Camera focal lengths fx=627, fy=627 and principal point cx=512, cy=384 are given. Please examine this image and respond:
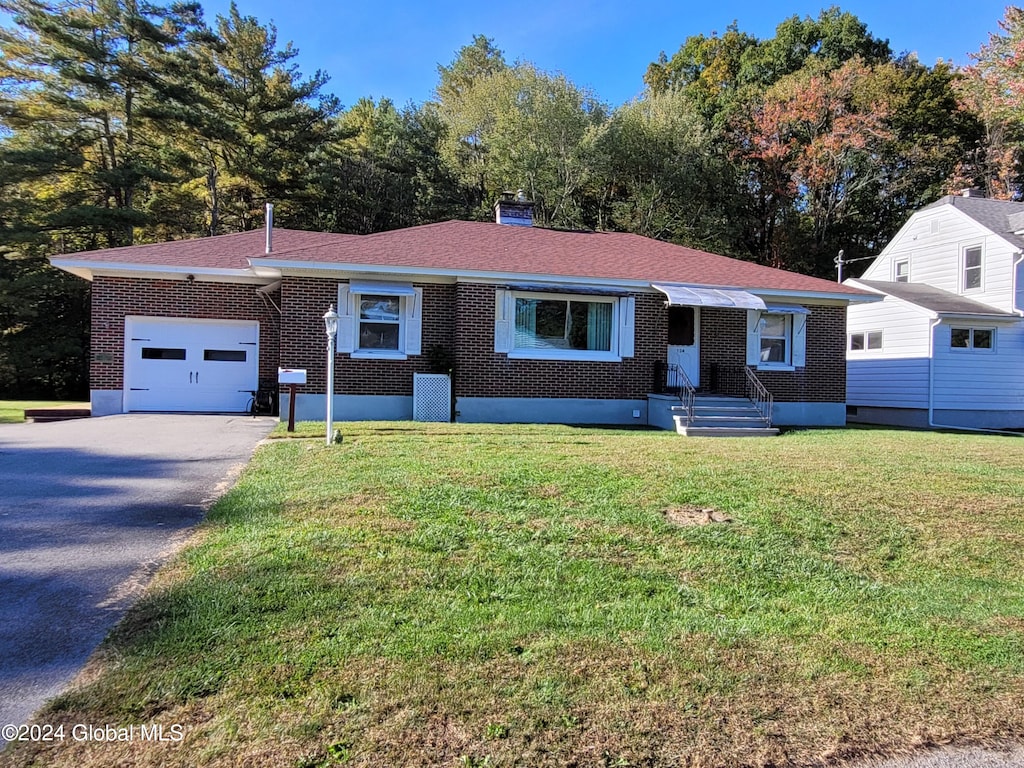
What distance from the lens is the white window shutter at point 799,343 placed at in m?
14.2

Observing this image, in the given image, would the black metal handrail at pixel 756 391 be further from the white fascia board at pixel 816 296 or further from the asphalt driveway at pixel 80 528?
the asphalt driveway at pixel 80 528

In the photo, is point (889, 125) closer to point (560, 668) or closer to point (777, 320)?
point (777, 320)

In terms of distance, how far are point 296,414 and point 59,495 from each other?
638 centimetres

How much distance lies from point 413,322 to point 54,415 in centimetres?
761

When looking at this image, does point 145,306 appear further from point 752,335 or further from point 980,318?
point 980,318

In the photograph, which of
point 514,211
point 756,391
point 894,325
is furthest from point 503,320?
point 894,325

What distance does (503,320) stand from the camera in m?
12.6

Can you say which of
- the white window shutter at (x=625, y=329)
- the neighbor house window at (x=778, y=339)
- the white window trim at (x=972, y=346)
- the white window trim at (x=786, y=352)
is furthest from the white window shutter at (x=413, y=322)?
the white window trim at (x=972, y=346)

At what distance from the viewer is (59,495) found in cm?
570

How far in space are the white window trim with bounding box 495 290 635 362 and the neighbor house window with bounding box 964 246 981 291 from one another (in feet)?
41.5

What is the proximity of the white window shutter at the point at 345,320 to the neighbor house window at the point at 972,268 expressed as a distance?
18.1m

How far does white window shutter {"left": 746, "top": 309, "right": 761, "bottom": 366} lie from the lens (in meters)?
14.0

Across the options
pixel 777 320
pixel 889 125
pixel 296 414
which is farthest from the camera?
pixel 889 125

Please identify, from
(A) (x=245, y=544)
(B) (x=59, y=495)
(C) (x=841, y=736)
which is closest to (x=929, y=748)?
(C) (x=841, y=736)
